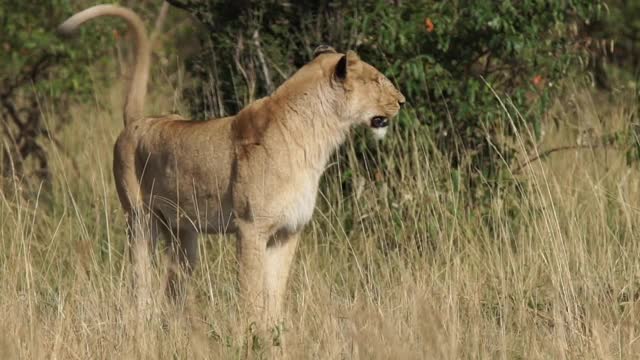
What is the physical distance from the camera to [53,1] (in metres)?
7.96

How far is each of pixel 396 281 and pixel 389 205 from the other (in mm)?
1196

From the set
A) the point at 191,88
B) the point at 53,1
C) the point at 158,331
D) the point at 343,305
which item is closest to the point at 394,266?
the point at 343,305

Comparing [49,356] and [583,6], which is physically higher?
[583,6]

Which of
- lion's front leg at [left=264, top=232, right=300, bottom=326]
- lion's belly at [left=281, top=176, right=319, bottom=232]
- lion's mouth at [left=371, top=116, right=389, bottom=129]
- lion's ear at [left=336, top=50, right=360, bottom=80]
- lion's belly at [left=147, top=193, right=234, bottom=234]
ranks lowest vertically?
lion's front leg at [left=264, top=232, right=300, bottom=326]

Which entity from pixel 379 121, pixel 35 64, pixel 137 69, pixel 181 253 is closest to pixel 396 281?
pixel 379 121

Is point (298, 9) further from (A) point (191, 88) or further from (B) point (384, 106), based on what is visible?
(B) point (384, 106)

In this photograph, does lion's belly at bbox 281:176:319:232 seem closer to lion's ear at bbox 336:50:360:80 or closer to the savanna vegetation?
the savanna vegetation

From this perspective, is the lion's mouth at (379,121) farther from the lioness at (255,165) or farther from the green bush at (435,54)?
the green bush at (435,54)

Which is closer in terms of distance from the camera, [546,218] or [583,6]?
[546,218]

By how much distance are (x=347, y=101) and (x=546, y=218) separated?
1.02 m


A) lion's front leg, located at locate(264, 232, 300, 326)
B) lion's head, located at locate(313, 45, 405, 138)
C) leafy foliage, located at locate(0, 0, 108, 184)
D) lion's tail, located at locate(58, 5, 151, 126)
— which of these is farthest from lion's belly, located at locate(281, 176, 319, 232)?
leafy foliage, located at locate(0, 0, 108, 184)

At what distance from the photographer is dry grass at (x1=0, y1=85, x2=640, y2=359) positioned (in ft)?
16.4

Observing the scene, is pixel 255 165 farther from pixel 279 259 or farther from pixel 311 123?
pixel 279 259

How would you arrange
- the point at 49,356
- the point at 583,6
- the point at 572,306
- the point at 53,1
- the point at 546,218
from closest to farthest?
the point at 49,356 < the point at 572,306 < the point at 546,218 < the point at 583,6 < the point at 53,1
